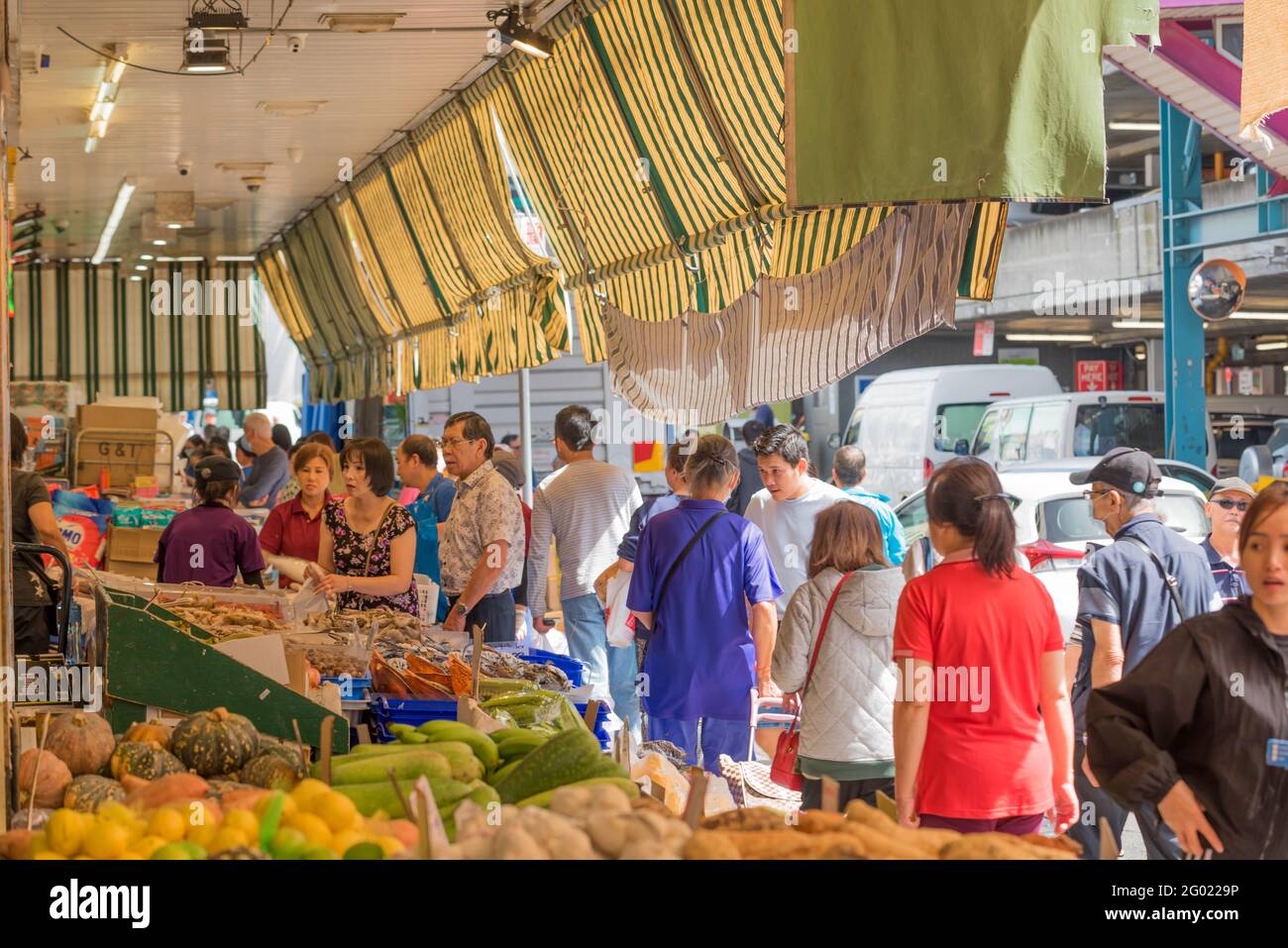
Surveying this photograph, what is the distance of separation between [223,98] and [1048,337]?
988 inches

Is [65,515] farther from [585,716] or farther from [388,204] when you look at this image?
[585,716]

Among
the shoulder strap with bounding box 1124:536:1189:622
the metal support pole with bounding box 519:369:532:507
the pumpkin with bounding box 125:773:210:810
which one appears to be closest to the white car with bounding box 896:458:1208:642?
the metal support pole with bounding box 519:369:532:507

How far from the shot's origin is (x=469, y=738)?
12.6ft

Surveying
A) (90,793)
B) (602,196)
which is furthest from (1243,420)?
(90,793)

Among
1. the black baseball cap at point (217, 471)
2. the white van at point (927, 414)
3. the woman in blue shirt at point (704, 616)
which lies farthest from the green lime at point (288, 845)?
the white van at point (927, 414)

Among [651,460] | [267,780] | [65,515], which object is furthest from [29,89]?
[651,460]

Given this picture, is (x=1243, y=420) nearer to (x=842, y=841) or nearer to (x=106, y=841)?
(x=842, y=841)

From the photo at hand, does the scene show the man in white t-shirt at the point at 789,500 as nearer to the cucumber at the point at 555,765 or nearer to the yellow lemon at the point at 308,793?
the cucumber at the point at 555,765

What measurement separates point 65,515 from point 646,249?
601cm

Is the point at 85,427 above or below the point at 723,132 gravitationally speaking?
below

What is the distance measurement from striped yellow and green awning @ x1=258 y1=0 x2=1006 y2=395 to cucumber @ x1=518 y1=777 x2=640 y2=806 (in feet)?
6.51

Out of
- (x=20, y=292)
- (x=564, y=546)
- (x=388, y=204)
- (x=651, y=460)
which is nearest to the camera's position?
(x=564, y=546)

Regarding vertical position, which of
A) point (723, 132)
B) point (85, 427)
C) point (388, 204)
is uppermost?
point (388, 204)

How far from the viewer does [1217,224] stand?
52.6 ft
